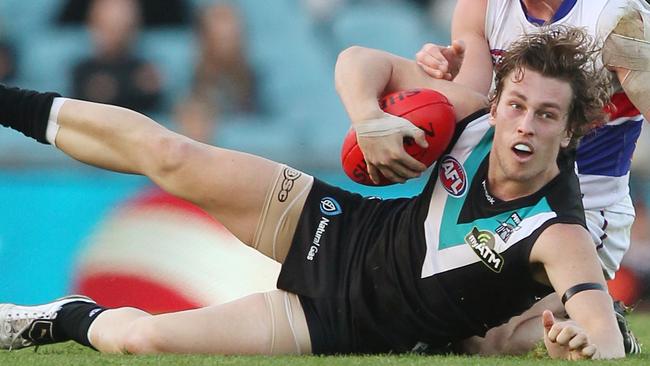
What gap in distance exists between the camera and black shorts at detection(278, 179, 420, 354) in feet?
15.0

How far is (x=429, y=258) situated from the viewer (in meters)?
4.46

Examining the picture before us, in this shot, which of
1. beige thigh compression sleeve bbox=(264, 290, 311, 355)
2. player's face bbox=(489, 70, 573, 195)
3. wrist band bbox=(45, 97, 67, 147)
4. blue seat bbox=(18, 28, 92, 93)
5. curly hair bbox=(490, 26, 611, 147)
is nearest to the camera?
player's face bbox=(489, 70, 573, 195)

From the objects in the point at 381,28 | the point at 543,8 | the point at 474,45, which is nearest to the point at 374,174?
the point at 474,45

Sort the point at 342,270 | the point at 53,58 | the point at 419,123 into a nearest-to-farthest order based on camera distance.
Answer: the point at 419,123
the point at 342,270
the point at 53,58

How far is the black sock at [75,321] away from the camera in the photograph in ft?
15.5

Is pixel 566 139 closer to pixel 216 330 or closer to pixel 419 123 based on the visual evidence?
pixel 419 123

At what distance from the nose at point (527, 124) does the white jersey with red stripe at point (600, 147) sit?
85cm

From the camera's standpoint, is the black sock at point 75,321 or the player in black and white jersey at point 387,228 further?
the black sock at point 75,321

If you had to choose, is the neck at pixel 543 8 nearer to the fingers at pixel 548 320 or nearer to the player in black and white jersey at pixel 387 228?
the player in black and white jersey at pixel 387 228

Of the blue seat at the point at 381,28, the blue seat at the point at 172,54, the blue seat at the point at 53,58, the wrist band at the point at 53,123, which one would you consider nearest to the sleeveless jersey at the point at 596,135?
the wrist band at the point at 53,123

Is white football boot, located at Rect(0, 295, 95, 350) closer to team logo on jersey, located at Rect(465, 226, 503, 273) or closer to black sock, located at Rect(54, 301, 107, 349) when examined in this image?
black sock, located at Rect(54, 301, 107, 349)

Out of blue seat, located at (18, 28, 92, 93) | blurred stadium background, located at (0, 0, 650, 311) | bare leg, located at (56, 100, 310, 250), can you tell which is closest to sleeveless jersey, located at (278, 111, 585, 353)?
bare leg, located at (56, 100, 310, 250)

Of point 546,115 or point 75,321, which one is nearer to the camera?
point 546,115

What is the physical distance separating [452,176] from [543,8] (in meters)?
0.94
